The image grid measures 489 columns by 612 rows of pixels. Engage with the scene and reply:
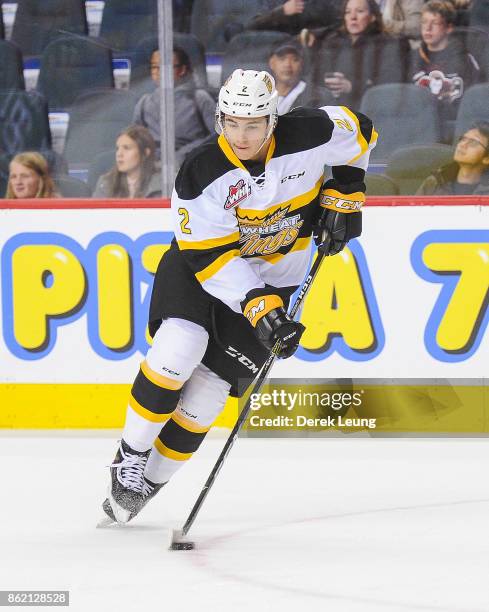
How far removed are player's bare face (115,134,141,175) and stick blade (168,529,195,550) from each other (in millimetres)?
2188

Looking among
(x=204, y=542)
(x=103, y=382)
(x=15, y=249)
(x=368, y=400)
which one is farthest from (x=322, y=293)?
(x=204, y=542)

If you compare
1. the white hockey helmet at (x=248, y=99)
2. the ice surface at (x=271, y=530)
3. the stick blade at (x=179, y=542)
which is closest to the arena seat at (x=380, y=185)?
the ice surface at (x=271, y=530)

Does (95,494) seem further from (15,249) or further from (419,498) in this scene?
(15,249)

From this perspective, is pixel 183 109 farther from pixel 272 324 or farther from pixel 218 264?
pixel 272 324

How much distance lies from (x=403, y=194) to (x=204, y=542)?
7.01ft

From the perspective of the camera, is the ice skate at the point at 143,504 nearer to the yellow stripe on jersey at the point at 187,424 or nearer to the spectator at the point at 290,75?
the yellow stripe on jersey at the point at 187,424

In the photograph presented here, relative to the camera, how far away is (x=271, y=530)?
324cm

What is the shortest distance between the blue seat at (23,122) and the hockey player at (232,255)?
2033mm

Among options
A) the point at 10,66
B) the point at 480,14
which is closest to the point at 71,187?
the point at 10,66

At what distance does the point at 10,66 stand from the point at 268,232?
8.33 feet

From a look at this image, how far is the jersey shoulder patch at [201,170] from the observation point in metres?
3.01

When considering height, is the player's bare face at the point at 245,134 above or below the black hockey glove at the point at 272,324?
above

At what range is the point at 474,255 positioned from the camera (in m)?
4.50

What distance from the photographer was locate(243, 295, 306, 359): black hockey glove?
294 centimetres
